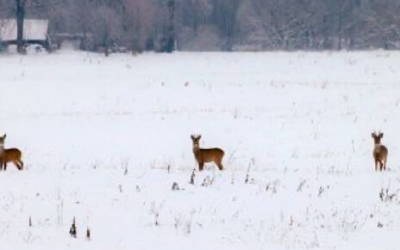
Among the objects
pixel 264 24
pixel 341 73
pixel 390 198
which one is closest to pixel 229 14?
pixel 264 24

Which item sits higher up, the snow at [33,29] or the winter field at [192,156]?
the snow at [33,29]

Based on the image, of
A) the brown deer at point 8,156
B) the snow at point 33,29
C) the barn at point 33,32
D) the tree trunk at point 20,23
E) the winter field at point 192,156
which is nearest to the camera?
the winter field at point 192,156

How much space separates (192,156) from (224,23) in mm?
78022

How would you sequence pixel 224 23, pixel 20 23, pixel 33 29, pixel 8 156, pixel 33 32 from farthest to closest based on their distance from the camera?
pixel 224 23
pixel 33 29
pixel 33 32
pixel 20 23
pixel 8 156

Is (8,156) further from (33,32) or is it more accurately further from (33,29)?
(33,29)

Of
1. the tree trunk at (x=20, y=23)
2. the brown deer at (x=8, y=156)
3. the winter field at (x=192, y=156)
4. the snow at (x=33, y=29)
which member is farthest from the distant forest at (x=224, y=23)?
the brown deer at (x=8, y=156)

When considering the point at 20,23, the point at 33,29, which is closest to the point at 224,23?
the point at 33,29

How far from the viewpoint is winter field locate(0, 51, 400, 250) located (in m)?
9.74

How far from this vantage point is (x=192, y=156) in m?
19.0

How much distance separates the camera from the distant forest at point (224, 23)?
6406 centimetres

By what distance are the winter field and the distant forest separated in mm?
18943

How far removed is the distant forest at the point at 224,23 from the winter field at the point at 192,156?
18943mm

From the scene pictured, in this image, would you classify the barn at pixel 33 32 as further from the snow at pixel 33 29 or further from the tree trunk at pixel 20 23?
the tree trunk at pixel 20 23

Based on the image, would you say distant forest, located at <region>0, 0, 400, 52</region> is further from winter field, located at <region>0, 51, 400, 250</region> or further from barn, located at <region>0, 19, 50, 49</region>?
winter field, located at <region>0, 51, 400, 250</region>
